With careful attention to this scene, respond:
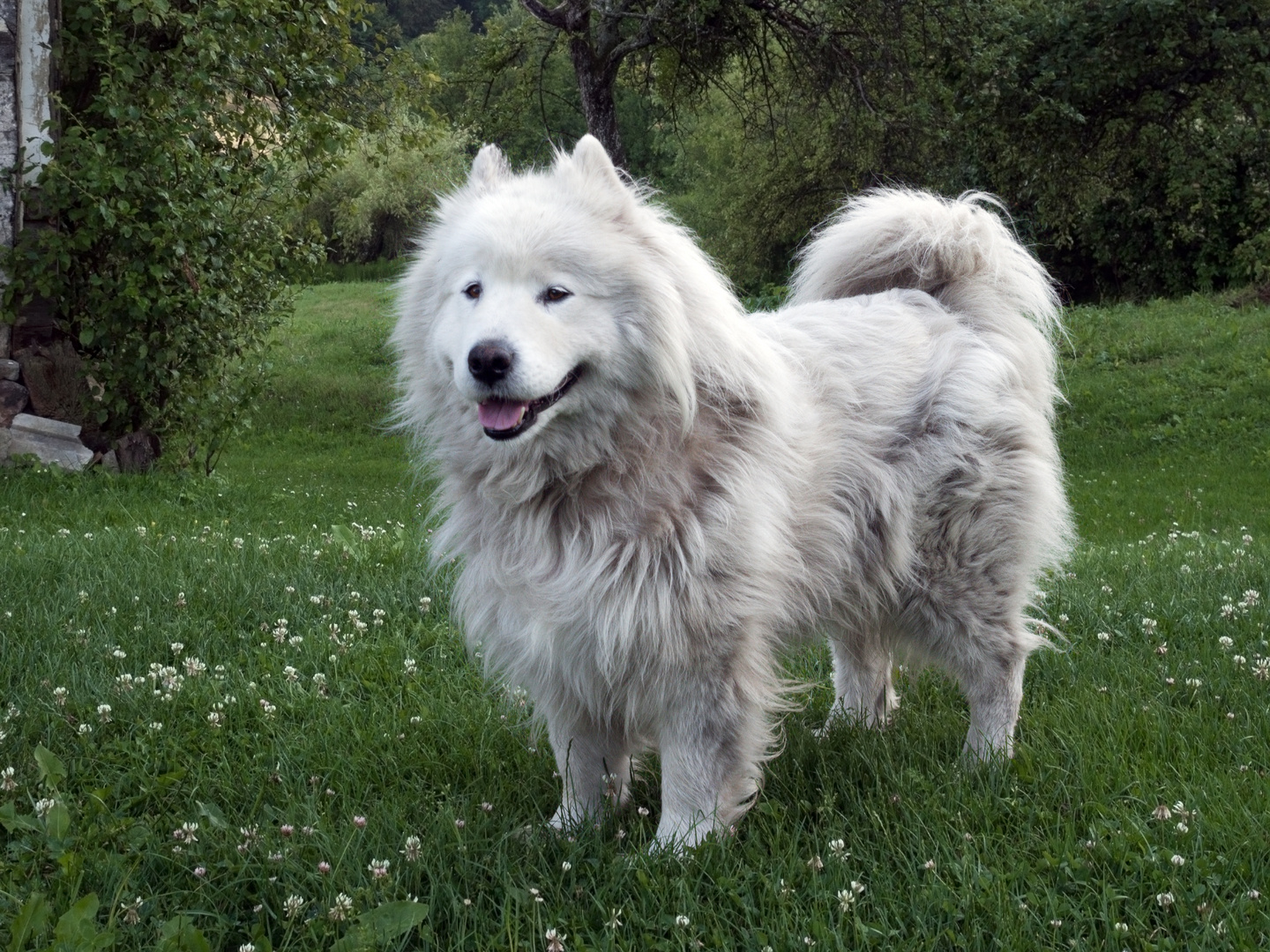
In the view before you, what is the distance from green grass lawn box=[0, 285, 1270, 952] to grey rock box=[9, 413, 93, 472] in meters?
2.51

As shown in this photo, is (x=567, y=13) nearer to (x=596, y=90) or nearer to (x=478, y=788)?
(x=596, y=90)

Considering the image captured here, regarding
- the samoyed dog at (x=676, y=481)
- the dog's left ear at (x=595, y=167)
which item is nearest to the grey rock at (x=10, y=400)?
the samoyed dog at (x=676, y=481)

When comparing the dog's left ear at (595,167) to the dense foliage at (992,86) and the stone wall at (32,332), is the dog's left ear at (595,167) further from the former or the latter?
the dense foliage at (992,86)

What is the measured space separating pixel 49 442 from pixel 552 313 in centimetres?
714

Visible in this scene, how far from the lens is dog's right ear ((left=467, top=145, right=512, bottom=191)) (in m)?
3.78

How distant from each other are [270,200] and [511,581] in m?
7.32

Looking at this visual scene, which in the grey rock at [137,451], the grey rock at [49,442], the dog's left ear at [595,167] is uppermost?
the dog's left ear at [595,167]

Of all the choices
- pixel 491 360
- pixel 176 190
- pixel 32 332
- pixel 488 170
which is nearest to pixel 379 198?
pixel 32 332

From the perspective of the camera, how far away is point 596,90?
16312 millimetres

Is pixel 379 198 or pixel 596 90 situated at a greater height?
pixel 596 90

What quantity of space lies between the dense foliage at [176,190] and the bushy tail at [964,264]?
18.2ft

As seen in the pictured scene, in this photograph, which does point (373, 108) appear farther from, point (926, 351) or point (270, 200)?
point (926, 351)

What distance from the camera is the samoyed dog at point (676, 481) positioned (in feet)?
11.1

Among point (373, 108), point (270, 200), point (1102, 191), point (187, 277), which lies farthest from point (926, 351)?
point (1102, 191)
